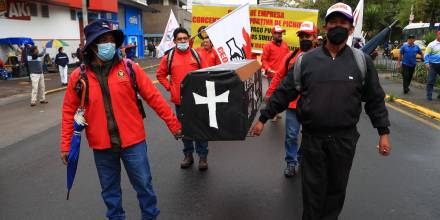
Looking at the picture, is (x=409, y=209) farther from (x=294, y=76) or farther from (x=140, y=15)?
(x=140, y=15)

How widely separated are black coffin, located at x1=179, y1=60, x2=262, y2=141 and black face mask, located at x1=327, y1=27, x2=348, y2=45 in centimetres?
84

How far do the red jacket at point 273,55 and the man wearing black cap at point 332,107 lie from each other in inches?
194

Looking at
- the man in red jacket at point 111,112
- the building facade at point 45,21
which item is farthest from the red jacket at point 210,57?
the building facade at point 45,21

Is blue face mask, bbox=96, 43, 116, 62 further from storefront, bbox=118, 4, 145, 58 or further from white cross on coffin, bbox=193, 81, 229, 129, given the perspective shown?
storefront, bbox=118, 4, 145, 58

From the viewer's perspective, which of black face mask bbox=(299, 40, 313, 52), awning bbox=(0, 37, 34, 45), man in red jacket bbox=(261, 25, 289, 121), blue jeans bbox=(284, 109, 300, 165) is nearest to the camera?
black face mask bbox=(299, 40, 313, 52)

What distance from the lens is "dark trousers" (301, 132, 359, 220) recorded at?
3.24 metres

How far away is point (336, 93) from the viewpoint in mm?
3098

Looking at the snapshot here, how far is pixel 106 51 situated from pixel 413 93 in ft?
36.9

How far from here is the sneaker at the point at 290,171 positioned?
5.29m

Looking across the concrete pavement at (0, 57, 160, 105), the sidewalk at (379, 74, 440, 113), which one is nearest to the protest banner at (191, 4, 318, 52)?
the sidewalk at (379, 74, 440, 113)

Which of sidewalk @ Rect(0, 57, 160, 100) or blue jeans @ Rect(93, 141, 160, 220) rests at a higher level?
blue jeans @ Rect(93, 141, 160, 220)

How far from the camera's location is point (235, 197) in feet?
15.3

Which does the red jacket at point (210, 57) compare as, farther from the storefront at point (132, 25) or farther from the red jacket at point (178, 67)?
the storefront at point (132, 25)

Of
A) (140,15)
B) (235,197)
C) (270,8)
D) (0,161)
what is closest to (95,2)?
(140,15)
